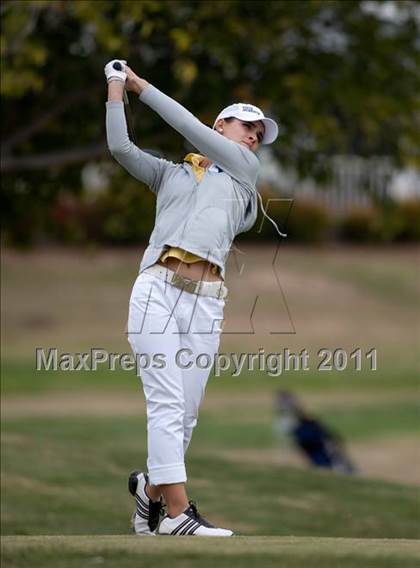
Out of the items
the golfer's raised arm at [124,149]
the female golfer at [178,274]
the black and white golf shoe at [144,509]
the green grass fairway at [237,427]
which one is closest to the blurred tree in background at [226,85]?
the green grass fairway at [237,427]

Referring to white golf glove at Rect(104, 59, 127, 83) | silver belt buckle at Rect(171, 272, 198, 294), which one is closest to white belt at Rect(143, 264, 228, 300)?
silver belt buckle at Rect(171, 272, 198, 294)

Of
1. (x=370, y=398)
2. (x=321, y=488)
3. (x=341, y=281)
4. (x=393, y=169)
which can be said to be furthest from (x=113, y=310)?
(x=321, y=488)

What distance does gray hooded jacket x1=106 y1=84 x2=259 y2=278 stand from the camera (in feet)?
22.3

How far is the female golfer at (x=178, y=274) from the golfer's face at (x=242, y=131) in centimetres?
Answer: 8

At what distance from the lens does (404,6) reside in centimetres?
1423

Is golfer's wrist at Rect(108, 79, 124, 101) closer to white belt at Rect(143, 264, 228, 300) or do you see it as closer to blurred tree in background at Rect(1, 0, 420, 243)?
white belt at Rect(143, 264, 228, 300)

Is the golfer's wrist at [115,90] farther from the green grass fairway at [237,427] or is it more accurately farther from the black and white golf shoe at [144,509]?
the green grass fairway at [237,427]

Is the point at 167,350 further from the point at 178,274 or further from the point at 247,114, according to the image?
the point at 247,114

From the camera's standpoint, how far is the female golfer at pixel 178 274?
22.3 feet

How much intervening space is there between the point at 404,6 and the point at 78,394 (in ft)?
46.1

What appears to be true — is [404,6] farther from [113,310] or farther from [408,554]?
[113,310]

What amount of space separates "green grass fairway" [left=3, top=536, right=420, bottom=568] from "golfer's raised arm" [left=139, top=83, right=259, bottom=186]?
189 cm

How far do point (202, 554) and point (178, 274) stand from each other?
5.17 feet

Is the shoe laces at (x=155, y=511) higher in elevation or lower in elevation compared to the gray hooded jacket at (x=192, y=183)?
lower
